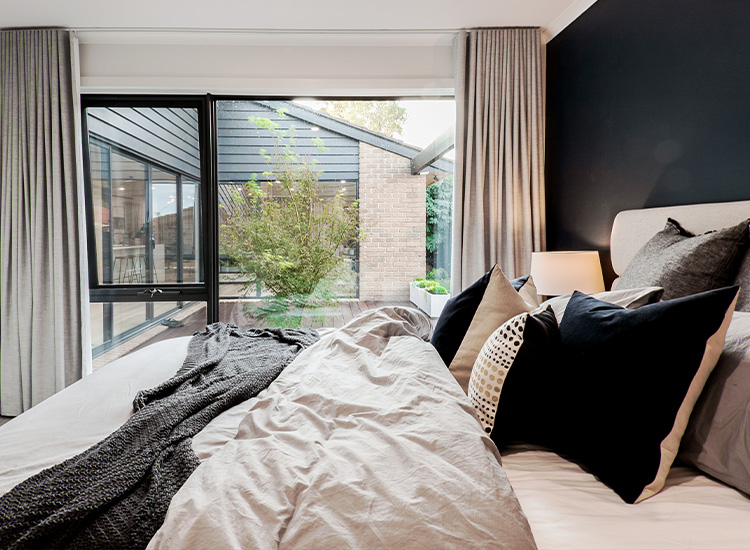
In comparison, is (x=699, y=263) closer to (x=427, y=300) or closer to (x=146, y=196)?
(x=427, y=300)

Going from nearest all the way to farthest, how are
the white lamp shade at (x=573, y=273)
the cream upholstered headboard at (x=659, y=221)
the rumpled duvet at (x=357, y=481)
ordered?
the rumpled duvet at (x=357, y=481) → the cream upholstered headboard at (x=659, y=221) → the white lamp shade at (x=573, y=273)

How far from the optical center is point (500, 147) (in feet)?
10.6

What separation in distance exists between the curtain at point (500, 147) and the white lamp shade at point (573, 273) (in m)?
0.68

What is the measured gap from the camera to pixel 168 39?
3205 mm

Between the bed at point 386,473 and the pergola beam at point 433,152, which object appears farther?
the pergola beam at point 433,152

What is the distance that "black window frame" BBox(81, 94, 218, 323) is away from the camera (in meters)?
3.37

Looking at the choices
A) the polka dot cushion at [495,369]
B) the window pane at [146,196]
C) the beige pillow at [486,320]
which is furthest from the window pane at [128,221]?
the polka dot cushion at [495,369]

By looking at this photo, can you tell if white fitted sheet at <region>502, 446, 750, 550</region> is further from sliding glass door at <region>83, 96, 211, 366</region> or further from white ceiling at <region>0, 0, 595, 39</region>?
sliding glass door at <region>83, 96, 211, 366</region>

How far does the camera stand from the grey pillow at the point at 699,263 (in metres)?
1.33

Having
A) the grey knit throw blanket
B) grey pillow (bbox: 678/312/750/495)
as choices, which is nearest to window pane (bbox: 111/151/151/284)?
the grey knit throw blanket

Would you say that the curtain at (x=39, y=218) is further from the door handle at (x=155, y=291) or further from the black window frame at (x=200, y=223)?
the door handle at (x=155, y=291)

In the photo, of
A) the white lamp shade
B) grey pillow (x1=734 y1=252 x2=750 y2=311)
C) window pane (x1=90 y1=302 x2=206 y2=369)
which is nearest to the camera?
grey pillow (x1=734 y1=252 x2=750 y2=311)

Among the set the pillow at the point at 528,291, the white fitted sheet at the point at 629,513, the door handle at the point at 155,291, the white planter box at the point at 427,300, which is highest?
the pillow at the point at 528,291

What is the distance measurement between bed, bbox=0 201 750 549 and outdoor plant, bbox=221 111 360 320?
198 cm
